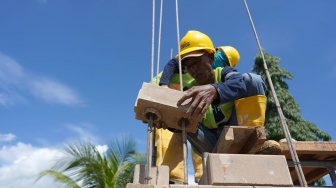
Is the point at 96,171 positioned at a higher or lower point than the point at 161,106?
higher

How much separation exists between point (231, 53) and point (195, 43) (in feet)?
3.67

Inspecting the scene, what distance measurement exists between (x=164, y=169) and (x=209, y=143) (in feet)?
4.26

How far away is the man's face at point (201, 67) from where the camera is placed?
9.39 ft

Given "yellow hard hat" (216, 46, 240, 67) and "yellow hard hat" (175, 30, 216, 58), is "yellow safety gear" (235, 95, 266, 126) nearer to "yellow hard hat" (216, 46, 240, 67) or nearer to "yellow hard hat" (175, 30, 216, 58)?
"yellow hard hat" (175, 30, 216, 58)

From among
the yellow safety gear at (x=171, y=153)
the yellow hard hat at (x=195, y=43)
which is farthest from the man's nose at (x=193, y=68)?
the yellow safety gear at (x=171, y=153)

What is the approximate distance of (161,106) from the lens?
→ 6.19 feet

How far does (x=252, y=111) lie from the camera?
2662 mm

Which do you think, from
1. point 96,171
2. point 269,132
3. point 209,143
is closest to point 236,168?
point 209,143

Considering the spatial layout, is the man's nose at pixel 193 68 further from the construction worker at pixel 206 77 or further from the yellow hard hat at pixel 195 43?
the yellow hard hat at pixel 195 43

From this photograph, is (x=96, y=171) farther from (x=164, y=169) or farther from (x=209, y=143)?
(x=164, y=169)

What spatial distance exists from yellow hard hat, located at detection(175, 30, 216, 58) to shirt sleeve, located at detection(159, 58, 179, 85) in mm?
376

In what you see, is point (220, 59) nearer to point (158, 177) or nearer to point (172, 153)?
point (172, 153)

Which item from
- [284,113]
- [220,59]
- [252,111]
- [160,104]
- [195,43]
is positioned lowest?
[160,104]

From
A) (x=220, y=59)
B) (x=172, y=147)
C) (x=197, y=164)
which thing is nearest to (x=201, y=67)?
(x=172, y=147)
